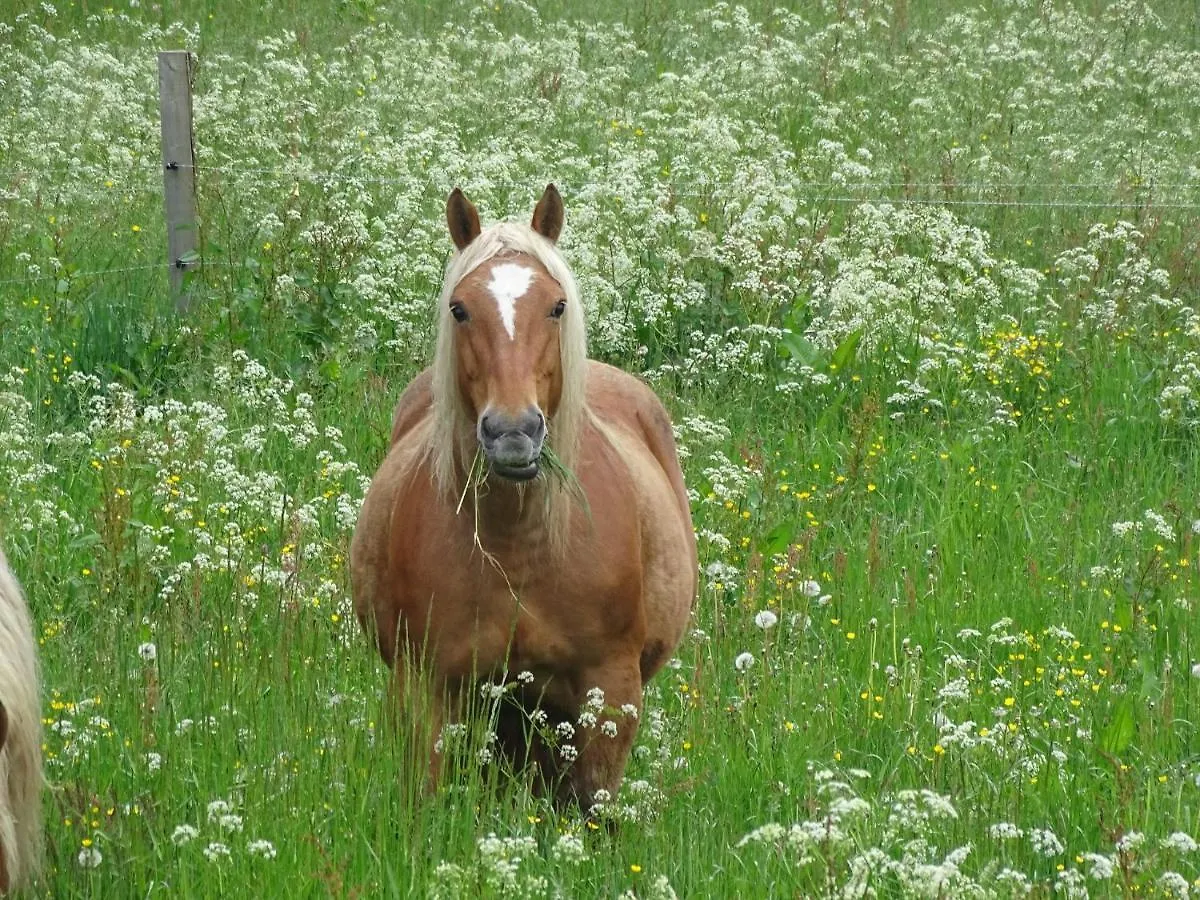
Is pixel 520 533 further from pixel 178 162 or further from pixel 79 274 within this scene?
pixel 79 274

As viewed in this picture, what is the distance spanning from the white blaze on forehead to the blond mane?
0.10m

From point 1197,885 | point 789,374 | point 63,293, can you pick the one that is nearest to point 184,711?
point 1197,885

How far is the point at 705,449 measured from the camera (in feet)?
25.0

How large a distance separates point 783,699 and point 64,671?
7.06 feet

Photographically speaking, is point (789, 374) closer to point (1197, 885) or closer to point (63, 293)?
point (63, 293)

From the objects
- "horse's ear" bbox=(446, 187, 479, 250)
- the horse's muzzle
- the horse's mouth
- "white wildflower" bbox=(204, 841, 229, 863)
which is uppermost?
"horse's ear" bbox=(446, 187, 479, 250)

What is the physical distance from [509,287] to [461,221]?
18.3 inches

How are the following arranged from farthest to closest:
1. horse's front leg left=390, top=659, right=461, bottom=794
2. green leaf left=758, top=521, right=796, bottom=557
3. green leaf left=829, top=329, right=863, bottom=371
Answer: green leaf left=829, top=329, right=863, bottom=371 < green leaf left=758, top=521, right=796, bottom=557 < horse's front leg left=390, top=659, right=461, bottom=794

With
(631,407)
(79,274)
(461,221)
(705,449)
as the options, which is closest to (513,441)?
(461,221)

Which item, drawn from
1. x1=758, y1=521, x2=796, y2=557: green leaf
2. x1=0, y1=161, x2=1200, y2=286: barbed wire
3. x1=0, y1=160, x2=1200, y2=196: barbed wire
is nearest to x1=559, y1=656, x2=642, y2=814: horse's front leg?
x1=758, y1=521, x2=796, y2=557: green leaf

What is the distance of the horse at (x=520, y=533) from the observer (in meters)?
4.45

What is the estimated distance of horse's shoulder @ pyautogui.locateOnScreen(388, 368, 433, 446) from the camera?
589 centimetres

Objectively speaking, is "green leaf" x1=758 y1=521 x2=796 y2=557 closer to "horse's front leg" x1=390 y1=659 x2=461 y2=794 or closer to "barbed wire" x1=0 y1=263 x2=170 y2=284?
"horse's front leg" x1=390 y1=659 x2=461 y2=794

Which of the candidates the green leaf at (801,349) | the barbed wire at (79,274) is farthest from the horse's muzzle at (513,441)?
the barbed wire at (79,274)
